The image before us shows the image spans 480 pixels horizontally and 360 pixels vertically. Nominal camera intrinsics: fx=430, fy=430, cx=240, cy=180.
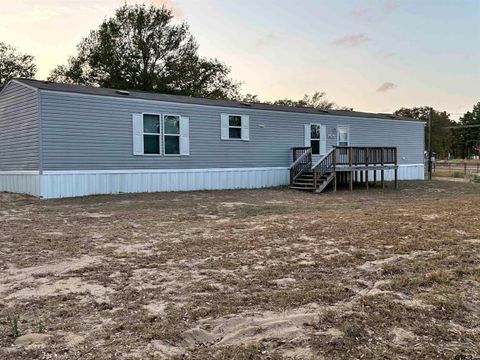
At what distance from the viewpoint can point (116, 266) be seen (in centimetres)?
449

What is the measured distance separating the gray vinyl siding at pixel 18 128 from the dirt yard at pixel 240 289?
477 centimetres

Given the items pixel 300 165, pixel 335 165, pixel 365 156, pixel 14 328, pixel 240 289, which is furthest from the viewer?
pixel 300 165

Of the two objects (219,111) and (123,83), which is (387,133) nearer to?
(219,111)

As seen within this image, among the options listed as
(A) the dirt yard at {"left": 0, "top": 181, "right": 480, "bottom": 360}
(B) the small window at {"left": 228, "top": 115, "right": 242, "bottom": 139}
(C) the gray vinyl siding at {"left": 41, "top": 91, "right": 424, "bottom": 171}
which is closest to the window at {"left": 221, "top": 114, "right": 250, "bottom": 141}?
(B) the small window at {"left": 228, "top": 115, "right": 242, "bottom": 139}

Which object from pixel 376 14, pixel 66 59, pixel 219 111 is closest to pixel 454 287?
pixel 219 111

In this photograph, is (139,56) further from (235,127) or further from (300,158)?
(300,158)

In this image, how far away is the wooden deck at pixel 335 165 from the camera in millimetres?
14219

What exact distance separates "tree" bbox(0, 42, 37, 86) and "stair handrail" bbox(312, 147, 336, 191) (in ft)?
72.4

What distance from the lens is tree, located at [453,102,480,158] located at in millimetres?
71375

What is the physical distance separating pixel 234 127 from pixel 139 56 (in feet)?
52.5

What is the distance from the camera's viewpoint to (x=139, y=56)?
28219mm

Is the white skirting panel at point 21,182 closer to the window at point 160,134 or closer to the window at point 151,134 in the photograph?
the window at point 160,134

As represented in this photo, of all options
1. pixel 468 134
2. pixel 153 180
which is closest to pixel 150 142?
pixel 153 180

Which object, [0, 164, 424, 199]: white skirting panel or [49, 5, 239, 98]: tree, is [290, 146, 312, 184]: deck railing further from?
[49, 5, 239, 98]: tree
